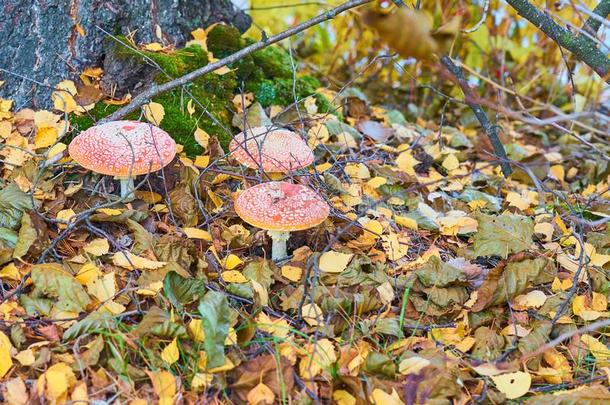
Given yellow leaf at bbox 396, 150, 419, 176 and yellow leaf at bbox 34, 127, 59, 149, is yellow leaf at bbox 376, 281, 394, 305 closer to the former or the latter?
yellow leaf at bbox 396, 150, 419, 176

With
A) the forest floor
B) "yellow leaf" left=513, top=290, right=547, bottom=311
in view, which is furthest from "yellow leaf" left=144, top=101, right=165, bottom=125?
"yellow leaf" left=513, top=290, right=547, bottom=311

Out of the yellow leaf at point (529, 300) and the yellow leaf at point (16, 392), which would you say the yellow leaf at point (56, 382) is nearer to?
the yellow leaf at point (16, 392)

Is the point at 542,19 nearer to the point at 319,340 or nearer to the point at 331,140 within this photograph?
the point at 331,140

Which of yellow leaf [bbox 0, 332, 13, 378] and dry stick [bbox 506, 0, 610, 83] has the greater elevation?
dry stick [bbox 506, 0, 610, 83]

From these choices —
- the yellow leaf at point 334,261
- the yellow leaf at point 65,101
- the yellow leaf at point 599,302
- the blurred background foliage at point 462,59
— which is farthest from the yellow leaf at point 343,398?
the blurred background foliage at point 462,59

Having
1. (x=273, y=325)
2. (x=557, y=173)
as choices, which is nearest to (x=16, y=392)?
(x=273, y=325)

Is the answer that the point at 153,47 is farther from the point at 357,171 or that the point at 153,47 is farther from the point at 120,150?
the point at 357,171
